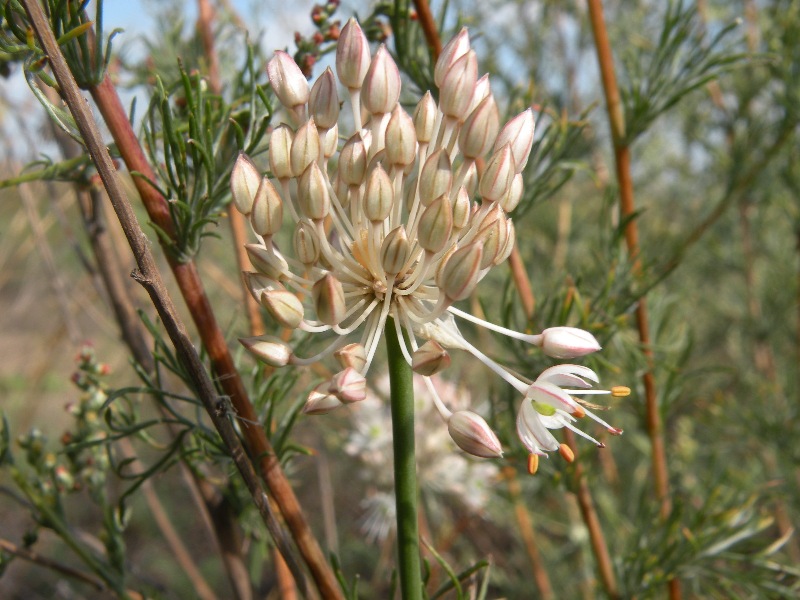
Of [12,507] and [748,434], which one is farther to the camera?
[12,507]

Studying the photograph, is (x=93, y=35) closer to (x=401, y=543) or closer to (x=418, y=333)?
(x=418, y=333)

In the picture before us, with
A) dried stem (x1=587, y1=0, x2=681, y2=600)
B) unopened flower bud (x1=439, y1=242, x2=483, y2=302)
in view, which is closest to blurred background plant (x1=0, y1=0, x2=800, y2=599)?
dried stem (x1=587, y1=0, x2=681, y2=600)

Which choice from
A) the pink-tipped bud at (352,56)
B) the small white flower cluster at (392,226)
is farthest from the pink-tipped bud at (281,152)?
the pink-tipped bud at (352,56)

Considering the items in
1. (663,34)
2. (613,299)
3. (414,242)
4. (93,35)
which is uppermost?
(663,34)

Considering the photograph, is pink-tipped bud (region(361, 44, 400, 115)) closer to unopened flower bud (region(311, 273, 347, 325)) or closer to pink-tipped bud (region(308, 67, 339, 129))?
pink-tipped bud (region(308, 67, 339, 129))

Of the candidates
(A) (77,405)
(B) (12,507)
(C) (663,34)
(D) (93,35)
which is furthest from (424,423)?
(B) (12,507)

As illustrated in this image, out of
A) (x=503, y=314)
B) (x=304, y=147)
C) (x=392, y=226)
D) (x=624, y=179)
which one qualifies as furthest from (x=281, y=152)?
(x=624, y=179)

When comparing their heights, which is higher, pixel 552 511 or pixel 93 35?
pixel 93 35
